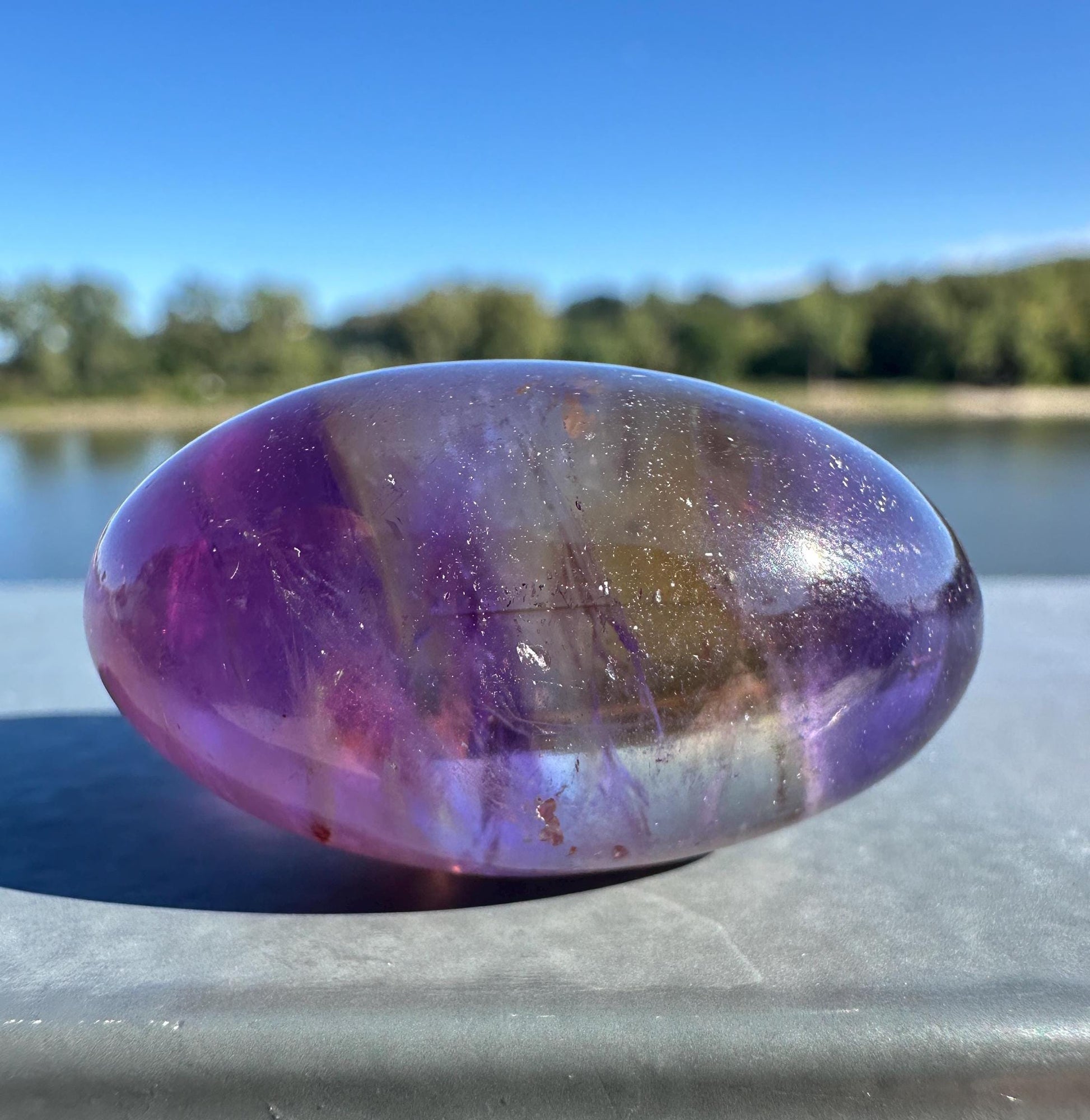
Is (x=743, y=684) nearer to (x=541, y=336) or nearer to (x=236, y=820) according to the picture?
(x=236, y=820)

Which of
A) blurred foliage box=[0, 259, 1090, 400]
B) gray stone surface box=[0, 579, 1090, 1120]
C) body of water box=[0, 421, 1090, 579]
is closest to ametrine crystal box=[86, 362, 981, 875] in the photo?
gray stone surface box=[0, 579, 1090, 1120]

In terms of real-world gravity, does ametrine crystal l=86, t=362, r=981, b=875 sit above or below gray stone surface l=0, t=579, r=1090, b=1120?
above

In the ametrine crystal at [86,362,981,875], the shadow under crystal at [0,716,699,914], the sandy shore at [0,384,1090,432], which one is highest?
the ametrine crystal at [86,362,981,875]

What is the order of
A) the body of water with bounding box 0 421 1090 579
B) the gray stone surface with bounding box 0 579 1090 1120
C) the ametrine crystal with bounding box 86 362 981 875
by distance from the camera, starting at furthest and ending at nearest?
the body of water with bounding box 0 421 1090 579
the ametrine crystal with bounding box 86 362 981 875
the gray stone surface with bounding box 0 579 1090 1120

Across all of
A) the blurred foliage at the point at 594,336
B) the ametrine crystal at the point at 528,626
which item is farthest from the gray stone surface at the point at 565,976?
the blurred foliage at the point at 594,336

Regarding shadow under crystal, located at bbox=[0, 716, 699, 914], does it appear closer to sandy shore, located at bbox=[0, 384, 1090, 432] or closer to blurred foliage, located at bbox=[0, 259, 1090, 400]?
sandy shore, located at bbox=[0, 384, 1090, 432]

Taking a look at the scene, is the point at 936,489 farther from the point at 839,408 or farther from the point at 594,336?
the point at 594,336

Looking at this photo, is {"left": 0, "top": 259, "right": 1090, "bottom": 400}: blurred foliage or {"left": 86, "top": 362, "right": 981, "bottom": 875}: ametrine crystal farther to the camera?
{"left": 0, "top": 259, "right": 1090, "bottom": 400}: blurred foliage

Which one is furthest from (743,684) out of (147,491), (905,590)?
(147,491)
